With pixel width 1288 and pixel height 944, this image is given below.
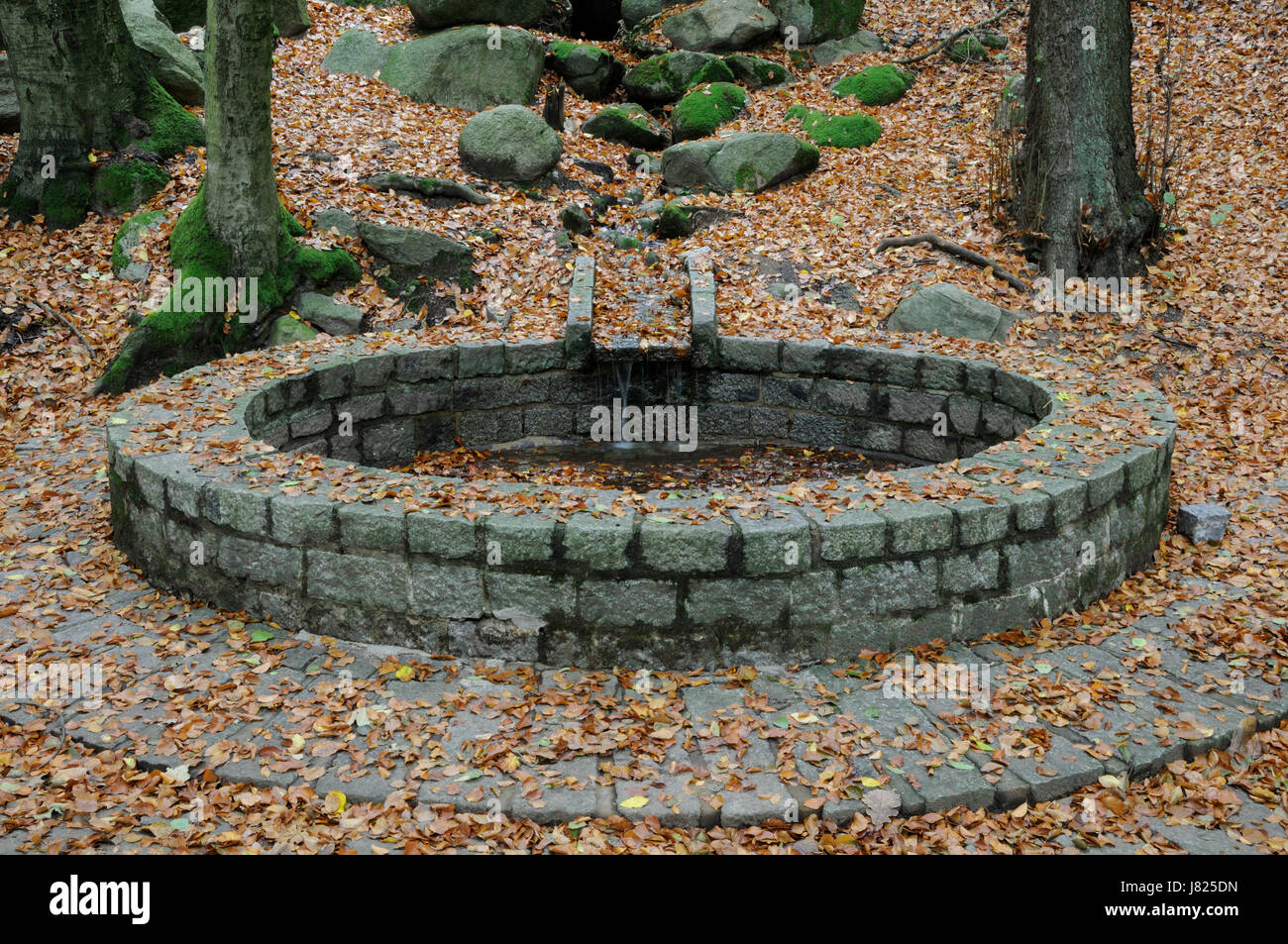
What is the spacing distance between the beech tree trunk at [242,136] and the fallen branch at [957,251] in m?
6.08

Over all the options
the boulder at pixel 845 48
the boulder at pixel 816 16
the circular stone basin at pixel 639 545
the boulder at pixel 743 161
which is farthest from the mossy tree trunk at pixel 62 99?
the boulder at pixel 845 48

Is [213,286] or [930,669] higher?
[213,286]

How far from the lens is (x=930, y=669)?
4.97m

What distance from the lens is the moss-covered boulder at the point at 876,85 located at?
15.3 meters

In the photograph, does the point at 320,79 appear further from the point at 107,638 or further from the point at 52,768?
the point at 52,768

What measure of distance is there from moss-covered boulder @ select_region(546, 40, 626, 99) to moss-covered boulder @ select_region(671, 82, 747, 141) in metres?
1.23

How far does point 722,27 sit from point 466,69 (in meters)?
4.51

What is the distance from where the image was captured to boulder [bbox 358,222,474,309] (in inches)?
413

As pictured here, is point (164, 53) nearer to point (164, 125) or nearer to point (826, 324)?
point (164, 125)

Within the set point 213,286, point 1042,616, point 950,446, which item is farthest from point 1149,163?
point 213,286

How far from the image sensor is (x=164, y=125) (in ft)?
37.9

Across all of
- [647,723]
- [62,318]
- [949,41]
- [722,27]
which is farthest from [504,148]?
[647,723]

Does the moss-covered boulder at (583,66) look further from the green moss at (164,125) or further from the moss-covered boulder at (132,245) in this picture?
the moss-covered boulder at (132,245)

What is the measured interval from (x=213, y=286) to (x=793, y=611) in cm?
681
